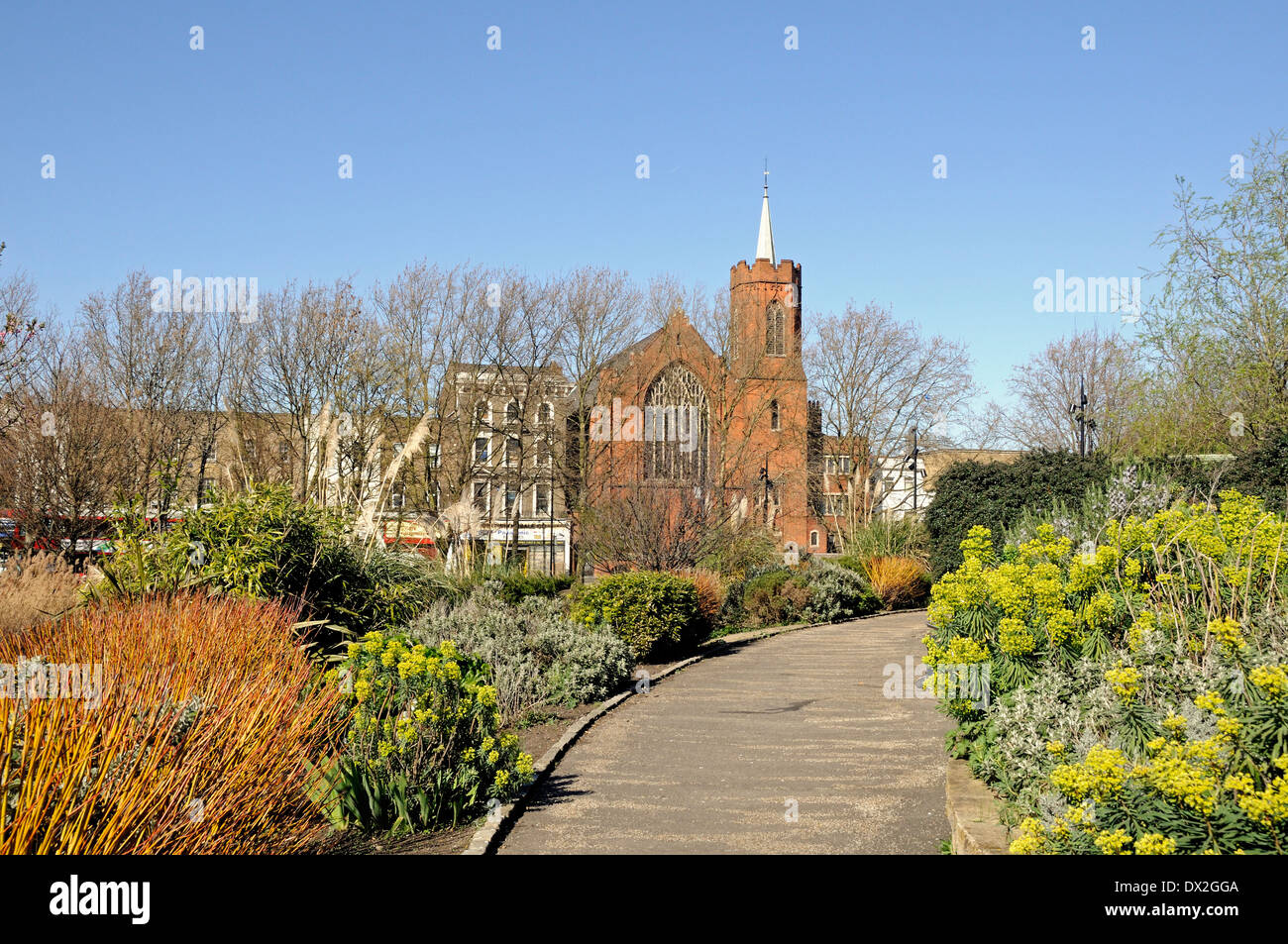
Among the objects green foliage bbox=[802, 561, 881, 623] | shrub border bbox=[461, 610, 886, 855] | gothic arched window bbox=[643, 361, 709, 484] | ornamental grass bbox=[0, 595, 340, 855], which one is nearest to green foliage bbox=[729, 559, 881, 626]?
green foliage bbox=[802, 561, 881, 623]

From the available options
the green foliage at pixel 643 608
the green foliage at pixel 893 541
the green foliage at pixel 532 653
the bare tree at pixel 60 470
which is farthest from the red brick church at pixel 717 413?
the green foliage at pixel 532 653

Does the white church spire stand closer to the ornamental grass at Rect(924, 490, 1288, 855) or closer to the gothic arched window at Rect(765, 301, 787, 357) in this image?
the gothic arched window at Rect(765, 301, 787, 357)

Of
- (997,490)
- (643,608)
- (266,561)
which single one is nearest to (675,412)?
(997,490)

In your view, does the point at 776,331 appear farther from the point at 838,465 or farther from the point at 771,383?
the point at 771,383

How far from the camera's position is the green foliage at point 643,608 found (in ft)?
48.2

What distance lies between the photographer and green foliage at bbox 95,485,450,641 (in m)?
8.34

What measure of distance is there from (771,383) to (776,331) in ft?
33.1

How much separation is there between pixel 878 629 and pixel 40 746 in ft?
60.4

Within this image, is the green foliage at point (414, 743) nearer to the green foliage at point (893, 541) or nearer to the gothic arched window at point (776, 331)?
the green foliage at point (893, 541)

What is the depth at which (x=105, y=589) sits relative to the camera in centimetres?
796

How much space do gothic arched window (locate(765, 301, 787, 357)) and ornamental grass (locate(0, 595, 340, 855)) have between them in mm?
51232

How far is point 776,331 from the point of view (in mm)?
56188

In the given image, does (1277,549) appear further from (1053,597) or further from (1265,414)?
(1265,414)
